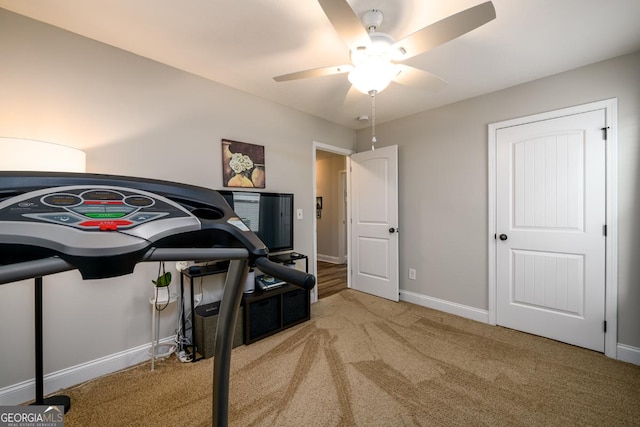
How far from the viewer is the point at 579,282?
2.25 metres

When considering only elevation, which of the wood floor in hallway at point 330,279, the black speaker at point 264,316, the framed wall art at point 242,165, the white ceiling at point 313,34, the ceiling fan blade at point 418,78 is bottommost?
the wood floor in hallway at point 330,279

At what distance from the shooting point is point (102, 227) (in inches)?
24.2

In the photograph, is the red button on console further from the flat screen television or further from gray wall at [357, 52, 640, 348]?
gray wall at [357, 52, 640, 348]

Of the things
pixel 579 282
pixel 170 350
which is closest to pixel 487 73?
pixel 579 282

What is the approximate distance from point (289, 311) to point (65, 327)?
168 centimetres

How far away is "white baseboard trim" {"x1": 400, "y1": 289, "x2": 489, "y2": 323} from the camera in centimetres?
277

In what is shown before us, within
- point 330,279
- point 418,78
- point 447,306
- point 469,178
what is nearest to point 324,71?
point 418,78

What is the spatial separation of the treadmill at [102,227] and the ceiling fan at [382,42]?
3.44 feet

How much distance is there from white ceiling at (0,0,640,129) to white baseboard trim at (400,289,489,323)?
2329 millimetres

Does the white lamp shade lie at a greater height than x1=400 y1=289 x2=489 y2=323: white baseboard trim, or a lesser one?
greater

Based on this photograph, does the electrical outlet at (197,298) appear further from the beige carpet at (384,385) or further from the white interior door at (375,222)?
the white interior door at (375,222)

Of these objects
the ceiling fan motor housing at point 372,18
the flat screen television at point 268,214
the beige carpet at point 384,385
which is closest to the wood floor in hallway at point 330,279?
the flat screen television at point 268,214

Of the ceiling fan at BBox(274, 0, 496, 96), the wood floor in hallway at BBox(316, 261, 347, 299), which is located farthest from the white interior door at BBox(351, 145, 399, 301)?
the ceiling fan at BBox(274, 0, 496, 96)

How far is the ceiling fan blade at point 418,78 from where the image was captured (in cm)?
166
